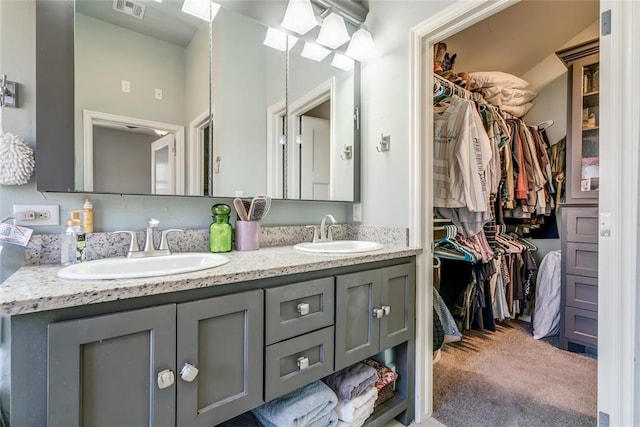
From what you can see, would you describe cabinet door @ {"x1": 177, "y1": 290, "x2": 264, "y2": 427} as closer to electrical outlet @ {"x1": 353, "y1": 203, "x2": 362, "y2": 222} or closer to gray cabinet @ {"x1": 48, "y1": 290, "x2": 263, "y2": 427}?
gray cabinet @ {"x1": 48, "y1": 290, "x2": 263, "y2": 427}

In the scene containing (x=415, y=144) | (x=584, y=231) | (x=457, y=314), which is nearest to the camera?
(x=415, y=144)

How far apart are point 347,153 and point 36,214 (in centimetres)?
151

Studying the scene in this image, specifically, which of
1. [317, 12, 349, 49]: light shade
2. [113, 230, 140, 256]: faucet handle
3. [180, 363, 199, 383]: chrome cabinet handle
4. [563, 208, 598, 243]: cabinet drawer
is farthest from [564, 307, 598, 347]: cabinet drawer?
[113, 230, 140, 256]: faucet handle

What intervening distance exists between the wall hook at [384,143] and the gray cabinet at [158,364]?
1131 millimetres

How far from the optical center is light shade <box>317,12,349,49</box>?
1743mm

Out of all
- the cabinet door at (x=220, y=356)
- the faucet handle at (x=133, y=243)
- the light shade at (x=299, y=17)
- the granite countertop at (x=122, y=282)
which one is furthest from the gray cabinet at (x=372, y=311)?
the light shade at (x=299, y=17)

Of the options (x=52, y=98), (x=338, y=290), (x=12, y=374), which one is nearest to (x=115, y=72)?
(x=52, y=98)

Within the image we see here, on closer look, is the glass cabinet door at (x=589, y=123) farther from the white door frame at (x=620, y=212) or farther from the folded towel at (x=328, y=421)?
the folded towel at (x=328, y=421)

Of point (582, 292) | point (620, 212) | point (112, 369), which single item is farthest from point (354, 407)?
point (582, 292)

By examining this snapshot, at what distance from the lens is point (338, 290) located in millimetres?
1208

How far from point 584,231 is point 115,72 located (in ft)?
10.0

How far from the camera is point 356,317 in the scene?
1.29m

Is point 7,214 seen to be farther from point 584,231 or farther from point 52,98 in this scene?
point 584,231

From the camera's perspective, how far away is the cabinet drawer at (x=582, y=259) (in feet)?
7.01
